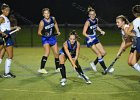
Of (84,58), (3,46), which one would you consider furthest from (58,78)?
(84,58)

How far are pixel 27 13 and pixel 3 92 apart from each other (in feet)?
74.1

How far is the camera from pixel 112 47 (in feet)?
62.1

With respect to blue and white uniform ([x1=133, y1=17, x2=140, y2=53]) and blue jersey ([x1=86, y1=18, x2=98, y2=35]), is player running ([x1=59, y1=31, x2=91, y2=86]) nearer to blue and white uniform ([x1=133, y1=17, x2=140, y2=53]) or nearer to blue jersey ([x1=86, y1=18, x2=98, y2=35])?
blue and white uniform ([x1=133, y1=17, x2=140, y2=53])

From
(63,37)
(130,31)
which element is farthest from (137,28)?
(63,37)

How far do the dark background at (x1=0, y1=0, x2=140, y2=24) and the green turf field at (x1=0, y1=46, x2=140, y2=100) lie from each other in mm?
16413

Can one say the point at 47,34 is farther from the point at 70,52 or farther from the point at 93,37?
the point at 70,52

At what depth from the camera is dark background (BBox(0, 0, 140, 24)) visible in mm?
28859

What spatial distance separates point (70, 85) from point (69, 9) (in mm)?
21068

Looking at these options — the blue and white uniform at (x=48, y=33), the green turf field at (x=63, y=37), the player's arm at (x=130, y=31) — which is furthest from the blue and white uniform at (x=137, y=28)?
the green turf field at (x=63, y=37)

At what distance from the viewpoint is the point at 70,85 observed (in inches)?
374

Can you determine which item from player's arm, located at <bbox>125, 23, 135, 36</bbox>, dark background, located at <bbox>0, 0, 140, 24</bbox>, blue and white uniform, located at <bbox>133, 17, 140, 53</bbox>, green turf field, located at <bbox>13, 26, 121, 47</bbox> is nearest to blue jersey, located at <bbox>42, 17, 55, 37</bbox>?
player's arm, located at <bbox>125, 23, 135, 36</bbox>

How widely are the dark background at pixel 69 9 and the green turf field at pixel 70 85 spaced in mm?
16413

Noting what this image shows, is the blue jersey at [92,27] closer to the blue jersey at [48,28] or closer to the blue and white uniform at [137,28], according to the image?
the blue jersey at [48,28]

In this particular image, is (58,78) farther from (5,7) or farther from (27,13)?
(27,13)
